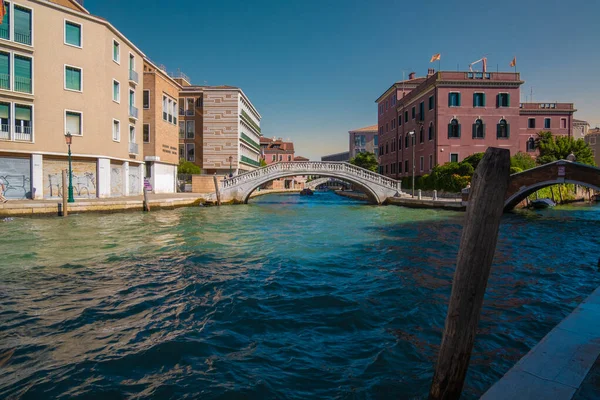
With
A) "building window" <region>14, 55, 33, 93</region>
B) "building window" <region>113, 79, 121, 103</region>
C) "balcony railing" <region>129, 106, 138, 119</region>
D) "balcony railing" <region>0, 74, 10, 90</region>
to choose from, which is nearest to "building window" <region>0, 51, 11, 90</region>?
"balcony railing" <region>0, 74, 10, 90</region>

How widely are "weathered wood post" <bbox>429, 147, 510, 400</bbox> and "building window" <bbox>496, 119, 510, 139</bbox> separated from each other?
32.9 meters

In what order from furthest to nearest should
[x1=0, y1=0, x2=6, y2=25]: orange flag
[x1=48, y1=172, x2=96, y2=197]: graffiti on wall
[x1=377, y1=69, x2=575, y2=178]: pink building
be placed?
[x1=377, y1=69, x2=575, y2=178]: pink building, [x1=48, y1=172, x2=96, y2=197]: graffiti on wall, [x1=0, y1=0, x2=6, y2=25]: orange flag

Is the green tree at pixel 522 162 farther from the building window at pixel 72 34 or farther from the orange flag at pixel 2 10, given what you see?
the orange flag at pixel 2 10

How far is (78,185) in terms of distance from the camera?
74.4 feet

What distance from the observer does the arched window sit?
31.7 metres

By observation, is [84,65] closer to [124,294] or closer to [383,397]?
[124,294]

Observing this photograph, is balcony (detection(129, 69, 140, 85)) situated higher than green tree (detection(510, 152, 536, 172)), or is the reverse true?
balcony (detection(129, 69, 140, 85))

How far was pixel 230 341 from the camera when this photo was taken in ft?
15.6

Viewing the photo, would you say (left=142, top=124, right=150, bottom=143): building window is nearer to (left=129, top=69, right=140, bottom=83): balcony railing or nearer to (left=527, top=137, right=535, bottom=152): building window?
(left=129, top=69, right=140, bottom=83): balcony railing

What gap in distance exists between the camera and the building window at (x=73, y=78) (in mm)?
21969

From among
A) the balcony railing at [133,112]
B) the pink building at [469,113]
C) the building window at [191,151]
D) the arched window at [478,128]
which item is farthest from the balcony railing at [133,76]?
the arched window at [478,128]

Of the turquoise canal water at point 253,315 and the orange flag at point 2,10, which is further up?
the orange flag at point 2,10

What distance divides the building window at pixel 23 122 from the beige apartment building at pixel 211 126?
23.6 m

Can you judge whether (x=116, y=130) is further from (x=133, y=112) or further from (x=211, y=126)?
(x=211, y=126)
